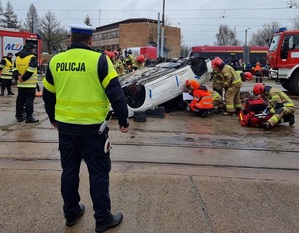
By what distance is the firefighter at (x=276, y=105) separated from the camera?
7515 mm

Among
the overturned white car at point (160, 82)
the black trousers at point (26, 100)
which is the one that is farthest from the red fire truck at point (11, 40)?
the black trousers at point (26, 100)

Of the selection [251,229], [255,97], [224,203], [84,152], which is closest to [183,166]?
[224,203]

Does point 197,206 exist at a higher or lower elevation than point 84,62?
lower

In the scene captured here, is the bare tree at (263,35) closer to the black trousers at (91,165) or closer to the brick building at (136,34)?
the brick building at (136,34)

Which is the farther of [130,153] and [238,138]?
[238,138]

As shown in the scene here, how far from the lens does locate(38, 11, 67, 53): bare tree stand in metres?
50.8

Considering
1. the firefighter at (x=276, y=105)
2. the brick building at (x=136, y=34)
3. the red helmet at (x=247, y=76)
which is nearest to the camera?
the firefighter at (x=276, y=105)

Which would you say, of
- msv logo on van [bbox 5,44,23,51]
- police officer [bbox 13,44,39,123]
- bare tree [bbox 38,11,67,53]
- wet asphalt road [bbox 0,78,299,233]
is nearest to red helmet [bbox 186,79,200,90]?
wet asphalt road [bbox 0,78,299,233]

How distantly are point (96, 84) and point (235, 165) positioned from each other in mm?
2974

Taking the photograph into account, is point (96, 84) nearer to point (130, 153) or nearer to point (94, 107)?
point (94, 107)

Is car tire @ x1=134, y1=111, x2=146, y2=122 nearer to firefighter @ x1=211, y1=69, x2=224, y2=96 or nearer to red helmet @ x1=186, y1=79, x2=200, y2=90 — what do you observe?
red helmet @ x1=186, y1=79, x2=200, y2=90

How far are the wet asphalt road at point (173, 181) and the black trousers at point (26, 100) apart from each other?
576 millimetres

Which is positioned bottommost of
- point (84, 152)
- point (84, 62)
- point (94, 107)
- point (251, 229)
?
point (251, 229)

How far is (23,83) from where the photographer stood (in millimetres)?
7531
